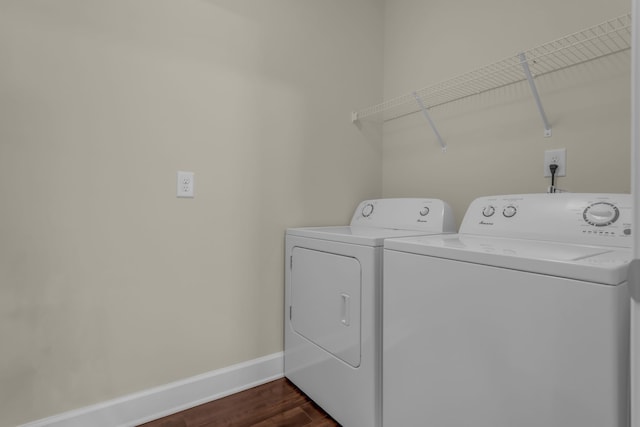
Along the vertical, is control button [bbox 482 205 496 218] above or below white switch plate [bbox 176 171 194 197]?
below

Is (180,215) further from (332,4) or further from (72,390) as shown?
(332,4)

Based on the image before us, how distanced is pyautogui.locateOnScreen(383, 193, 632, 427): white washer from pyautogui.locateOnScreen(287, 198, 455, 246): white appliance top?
28 centimetres

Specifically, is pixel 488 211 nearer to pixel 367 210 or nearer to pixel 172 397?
pixel 367 210

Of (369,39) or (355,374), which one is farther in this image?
(369,39)

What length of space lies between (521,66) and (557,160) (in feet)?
1.44

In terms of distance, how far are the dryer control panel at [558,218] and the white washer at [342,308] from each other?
0.26 metres

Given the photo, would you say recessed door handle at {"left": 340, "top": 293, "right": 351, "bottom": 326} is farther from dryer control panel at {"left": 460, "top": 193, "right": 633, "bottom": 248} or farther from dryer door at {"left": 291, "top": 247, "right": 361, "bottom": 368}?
dryer control panel at {"left": 460, "top": 193, "right": 633, "bottom": 248}

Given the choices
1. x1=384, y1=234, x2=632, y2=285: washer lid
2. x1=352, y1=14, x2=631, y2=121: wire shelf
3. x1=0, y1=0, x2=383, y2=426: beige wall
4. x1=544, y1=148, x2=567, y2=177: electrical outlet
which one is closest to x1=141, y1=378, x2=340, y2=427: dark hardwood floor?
x1=0, y1=0, x2=383, y2=426: beige wall

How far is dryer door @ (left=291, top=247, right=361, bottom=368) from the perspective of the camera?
1.30 meters

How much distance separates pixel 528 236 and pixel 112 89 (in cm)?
170

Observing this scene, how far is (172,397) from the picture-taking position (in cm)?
146

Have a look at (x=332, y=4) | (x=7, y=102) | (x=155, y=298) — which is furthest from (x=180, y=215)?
(x=332, y=4)

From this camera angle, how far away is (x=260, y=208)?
1.71 meters

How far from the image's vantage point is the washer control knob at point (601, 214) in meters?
1.00
